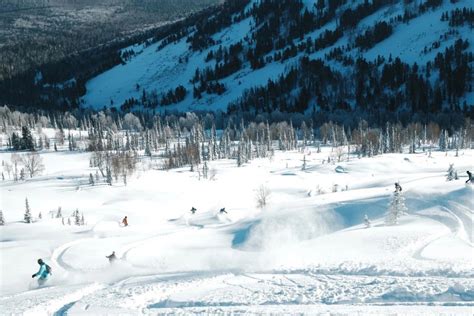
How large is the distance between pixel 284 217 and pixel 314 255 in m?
9.08

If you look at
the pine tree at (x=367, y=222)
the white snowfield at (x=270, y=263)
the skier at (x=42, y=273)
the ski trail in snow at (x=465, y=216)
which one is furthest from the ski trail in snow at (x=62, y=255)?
the ski trail in snow at (x=465, y=216)

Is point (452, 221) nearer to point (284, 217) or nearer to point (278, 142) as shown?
point (284, 217)

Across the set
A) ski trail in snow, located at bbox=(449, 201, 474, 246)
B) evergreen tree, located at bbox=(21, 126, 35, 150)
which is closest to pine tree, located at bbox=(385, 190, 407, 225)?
ski trail in snow, located at bbox=(449, 201, 474, 246)

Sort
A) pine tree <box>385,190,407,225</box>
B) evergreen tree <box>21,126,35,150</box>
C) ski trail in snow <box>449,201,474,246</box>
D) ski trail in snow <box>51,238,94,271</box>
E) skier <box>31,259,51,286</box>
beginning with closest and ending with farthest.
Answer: skier <box>31,259,51,286</box> → ski trail in snow <box>51,238,94,271</box> → ski trail in snow <box>449,201,474,246</box> → pine tree <box>385,190,407,225</box> → evergreen tree <box>21,126,35,150</box>

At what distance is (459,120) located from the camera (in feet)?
505

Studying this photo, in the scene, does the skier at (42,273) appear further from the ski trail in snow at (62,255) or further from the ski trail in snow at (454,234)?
the ski trail in snow at (454,234)

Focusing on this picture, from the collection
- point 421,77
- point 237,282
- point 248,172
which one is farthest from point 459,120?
point 237,282

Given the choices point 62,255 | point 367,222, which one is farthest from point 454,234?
point 62,255

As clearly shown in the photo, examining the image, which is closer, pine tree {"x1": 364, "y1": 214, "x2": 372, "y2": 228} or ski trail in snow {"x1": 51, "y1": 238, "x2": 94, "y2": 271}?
ski trail in snow {"x1": 51, "y1": 238, "x2": 94, "y2": 271}

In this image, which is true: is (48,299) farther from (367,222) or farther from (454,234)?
(454,234)

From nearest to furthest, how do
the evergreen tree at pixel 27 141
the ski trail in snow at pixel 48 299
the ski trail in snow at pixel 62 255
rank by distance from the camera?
the ski trail in snow at pixel 48 299, the ski trail in snow at pixel 62 255, the evergreen tree at pixel 27 141

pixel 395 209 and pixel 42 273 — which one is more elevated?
pixel 395 209

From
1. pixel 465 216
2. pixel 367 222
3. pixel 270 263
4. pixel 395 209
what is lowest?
pixel 270 263

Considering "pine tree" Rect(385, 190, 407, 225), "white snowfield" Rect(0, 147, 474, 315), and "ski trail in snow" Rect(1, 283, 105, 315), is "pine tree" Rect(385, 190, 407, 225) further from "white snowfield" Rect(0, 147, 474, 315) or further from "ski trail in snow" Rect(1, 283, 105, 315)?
"ski trail in snow" Rect(1, 283, 105, 315)
